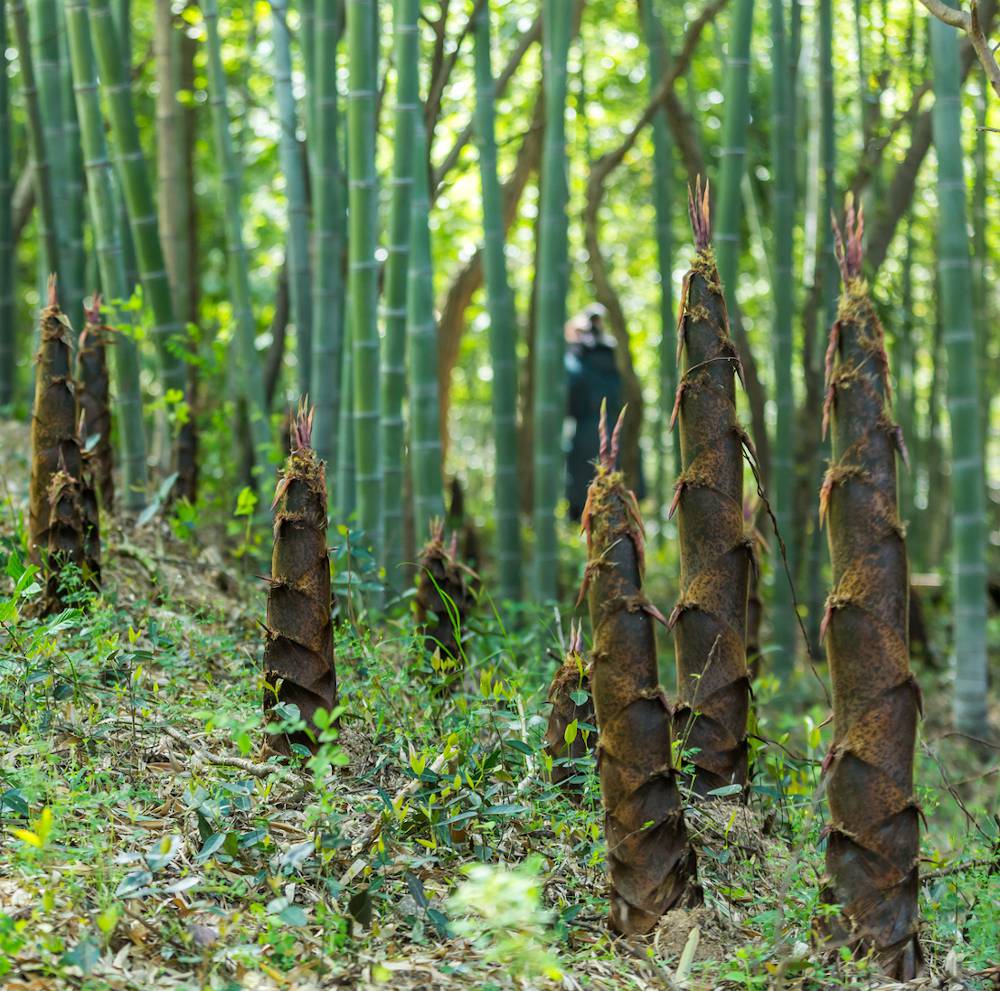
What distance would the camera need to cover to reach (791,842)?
2.22 metres

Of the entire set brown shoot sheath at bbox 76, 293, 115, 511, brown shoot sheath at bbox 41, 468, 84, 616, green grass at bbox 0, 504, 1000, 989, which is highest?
brown shoot sheath at bbox 76, 293, 115, 511

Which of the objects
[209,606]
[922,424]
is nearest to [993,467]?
[922,424]

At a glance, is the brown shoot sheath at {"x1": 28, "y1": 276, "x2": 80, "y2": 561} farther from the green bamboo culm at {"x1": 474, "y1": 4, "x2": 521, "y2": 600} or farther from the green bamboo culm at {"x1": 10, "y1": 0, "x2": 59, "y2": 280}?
the green bamboo culm at {"x1": 10, "y1": 0, "x2": 59, "y2": 280}

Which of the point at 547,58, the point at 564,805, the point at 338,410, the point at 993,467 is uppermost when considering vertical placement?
the point at 547,58

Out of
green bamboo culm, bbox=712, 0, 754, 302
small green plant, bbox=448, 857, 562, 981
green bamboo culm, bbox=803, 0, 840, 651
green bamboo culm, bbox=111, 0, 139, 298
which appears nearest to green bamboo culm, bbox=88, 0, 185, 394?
green bamboo culm, bbox=111, 0, 139, 298

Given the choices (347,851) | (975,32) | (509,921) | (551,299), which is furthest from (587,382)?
(509,921)

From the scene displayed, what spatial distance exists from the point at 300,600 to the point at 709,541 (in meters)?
0.70

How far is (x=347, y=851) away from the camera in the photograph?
188 cm

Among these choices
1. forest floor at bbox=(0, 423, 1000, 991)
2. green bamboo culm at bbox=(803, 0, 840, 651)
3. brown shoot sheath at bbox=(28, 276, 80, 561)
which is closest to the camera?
forest floor at bbox=(0, 423, 1000, 991)

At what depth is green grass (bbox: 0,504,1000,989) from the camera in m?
1.62

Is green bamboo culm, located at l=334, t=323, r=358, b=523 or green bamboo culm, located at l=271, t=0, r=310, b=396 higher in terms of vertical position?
green bamboo culm, located at l=271, t=0, r=310, b=396

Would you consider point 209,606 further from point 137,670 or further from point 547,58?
point 547,58

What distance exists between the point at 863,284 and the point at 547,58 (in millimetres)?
2656

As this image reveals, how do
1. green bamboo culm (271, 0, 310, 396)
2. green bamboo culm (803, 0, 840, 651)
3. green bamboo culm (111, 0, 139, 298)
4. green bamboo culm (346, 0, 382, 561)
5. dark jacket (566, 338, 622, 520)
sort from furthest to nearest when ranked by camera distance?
dark jacket (566, 338, 622, 520), green bamboo culm (803, 0, 840, 651), green bamboo culm (111, 0, 139, 298), green bamboo culm (271, 0, 310, 396), green bamboo culm (346, 0, 382, 561)
